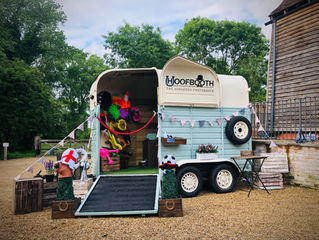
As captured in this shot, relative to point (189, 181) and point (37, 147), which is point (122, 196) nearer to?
point (189, 181)

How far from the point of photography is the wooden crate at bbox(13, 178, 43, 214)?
5.10 meters

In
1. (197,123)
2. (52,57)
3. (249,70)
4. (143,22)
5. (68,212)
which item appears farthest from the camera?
(52,57)

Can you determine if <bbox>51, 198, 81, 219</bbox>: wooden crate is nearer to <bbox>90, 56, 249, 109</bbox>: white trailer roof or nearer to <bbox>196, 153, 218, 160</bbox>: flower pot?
<bbox>90, 56, 249, 109</bbox>: white trailer roof

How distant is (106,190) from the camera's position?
222 inches

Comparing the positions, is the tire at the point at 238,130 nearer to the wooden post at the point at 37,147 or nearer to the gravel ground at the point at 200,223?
the gravel ground at the point at 200,223

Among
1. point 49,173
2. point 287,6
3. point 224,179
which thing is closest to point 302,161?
point 224,179

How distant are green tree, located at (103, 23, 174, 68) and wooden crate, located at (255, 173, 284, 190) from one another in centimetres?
1770

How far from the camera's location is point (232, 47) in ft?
78.1

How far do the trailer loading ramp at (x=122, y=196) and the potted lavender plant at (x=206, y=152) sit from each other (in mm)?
1258

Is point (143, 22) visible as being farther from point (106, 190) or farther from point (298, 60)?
point (106, 190)

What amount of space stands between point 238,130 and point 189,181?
2.11 meters

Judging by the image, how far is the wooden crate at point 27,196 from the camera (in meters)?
5.10

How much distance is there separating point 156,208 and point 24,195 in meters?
2.92

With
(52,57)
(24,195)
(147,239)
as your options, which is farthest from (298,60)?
(52,57)
